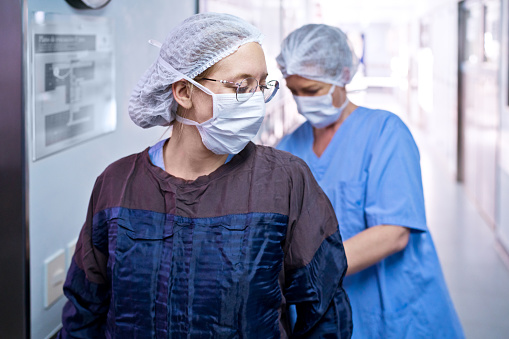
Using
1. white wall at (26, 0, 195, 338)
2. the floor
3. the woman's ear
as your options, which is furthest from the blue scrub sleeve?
the floor

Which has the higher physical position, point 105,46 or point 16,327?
point 105,46

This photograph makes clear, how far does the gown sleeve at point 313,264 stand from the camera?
1148 millimetres

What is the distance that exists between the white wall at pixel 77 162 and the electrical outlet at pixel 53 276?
0.6 inches

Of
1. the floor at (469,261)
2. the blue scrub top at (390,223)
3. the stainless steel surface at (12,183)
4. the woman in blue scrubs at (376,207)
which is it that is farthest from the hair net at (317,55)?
the floor at (469,261)

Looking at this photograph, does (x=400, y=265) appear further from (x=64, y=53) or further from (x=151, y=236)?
(x=64, y=53)

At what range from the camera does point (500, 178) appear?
14.4 ft

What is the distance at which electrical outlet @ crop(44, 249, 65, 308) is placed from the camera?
145cm

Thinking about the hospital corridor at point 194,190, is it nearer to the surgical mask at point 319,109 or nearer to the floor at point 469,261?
the surgical mask at point 319,109

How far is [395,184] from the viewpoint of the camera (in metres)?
1.63

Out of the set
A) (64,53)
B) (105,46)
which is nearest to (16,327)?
(64,53)

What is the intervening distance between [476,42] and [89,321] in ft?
18.1

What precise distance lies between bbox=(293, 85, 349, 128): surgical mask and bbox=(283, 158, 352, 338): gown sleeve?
0.65 metres

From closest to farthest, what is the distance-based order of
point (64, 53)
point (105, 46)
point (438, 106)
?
point (64, 53) < point (105, 46) < point (438, 106)

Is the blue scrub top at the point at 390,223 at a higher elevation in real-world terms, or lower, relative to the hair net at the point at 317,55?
lower
